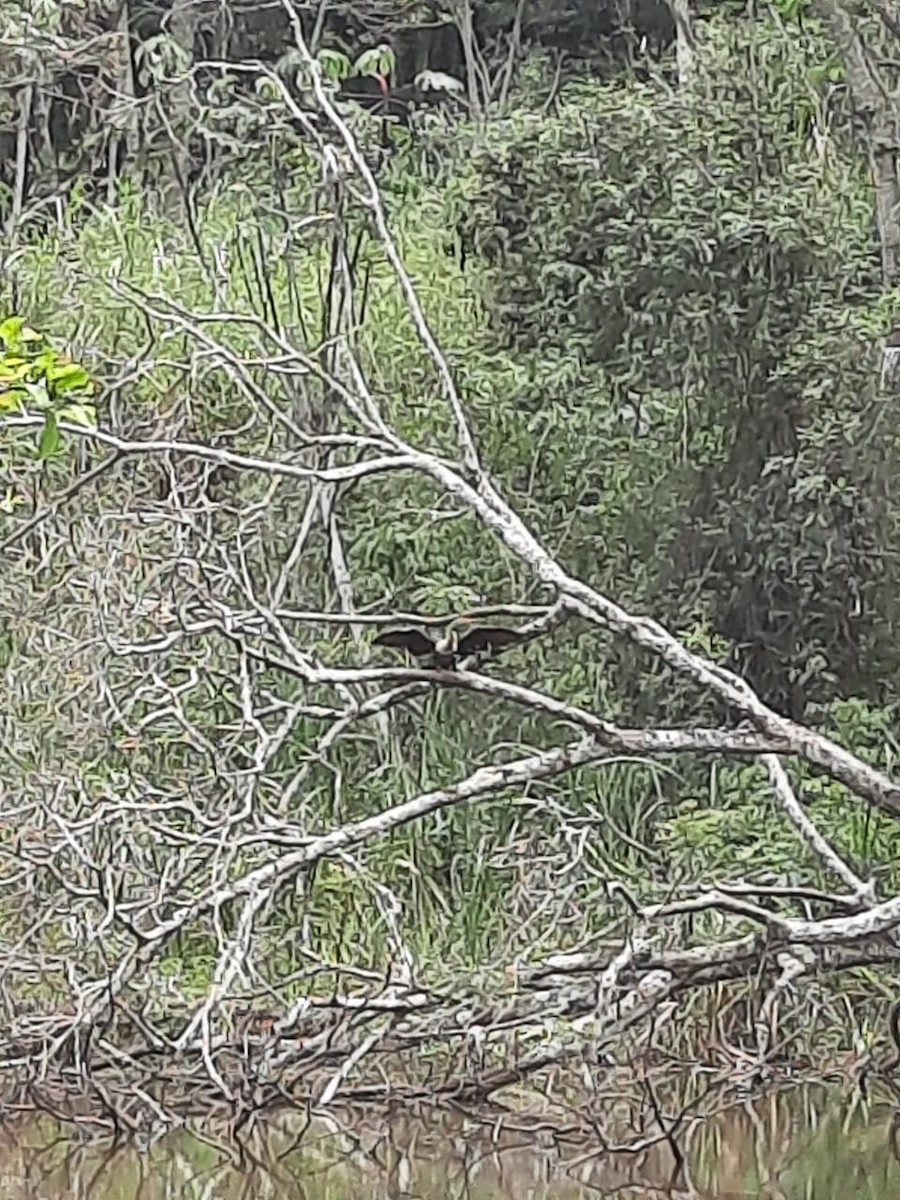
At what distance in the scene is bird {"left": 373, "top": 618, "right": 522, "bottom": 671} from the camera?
5238 millimetres

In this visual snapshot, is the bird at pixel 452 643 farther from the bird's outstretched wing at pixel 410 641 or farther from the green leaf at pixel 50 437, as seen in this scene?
the green leaf at pixel 50 437

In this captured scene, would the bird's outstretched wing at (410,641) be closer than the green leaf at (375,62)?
Yes

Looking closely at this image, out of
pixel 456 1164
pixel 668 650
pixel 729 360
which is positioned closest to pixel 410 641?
pixel 668 650

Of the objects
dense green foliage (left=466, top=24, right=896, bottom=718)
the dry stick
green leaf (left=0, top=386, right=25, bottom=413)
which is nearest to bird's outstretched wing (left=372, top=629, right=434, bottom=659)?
the dry stick

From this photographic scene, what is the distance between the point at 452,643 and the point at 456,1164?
53.4 inches

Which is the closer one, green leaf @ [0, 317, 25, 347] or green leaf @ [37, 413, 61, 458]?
green leaf @ [37, 413, 61, 458]

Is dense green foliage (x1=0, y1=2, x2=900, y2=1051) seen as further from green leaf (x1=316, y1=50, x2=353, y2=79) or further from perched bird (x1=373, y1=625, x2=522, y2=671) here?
perched bird (x1=373, y1=625, x2=522, y2=671)

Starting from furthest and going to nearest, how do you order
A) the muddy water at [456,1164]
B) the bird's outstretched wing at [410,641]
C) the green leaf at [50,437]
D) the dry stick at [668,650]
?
the muddy water at [456,1164] → the dry stick at [668,650] → the bird's outstretched wing at [410,641] → the green leaf at [50,437]

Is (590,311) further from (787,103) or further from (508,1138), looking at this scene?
(508,1138)

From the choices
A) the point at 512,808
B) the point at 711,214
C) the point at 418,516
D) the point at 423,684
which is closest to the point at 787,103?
the point at 711,214

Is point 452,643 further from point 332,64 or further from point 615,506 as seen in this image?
point 332,64

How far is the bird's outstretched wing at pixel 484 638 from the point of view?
529 cm

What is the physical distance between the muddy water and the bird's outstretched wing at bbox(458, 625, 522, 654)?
1.29m

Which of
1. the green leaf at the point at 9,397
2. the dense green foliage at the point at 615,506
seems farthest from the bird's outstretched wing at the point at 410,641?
the dense green foliage at the point at 615,506
